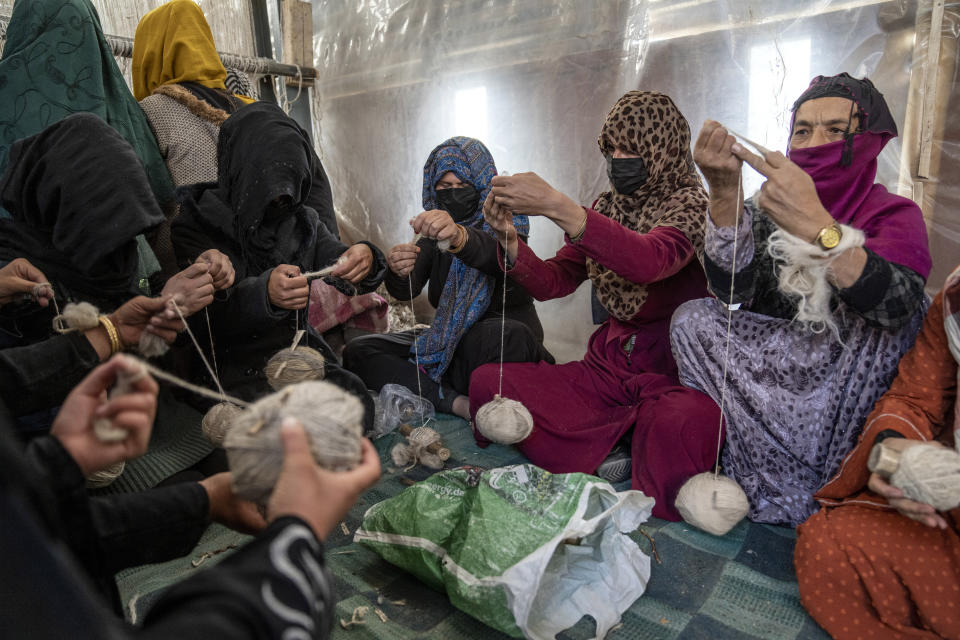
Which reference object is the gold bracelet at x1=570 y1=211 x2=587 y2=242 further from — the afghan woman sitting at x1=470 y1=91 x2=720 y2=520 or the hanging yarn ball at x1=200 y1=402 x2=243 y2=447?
the hanging yarn ball at x1=200 y1=402 x2=243 y2=447

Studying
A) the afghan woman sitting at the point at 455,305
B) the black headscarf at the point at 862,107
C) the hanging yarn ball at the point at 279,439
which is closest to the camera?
the hanging yarn ball at the point at 279,439

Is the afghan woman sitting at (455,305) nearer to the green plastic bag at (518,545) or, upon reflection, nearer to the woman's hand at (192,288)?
the woman's hand at (192,288)

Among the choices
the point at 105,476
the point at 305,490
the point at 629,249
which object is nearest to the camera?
the point at 305,490

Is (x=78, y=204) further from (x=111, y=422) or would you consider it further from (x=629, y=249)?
(x=629, y=249)

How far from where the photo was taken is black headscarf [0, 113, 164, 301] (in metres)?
1.66

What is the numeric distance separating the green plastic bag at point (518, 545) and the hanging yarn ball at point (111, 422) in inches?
35.3

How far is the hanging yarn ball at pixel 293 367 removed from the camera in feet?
6.57

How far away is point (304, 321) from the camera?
254 centimetres

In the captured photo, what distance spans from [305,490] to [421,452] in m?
1.68

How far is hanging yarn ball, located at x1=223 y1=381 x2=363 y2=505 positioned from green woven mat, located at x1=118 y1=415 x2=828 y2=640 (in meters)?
0.80

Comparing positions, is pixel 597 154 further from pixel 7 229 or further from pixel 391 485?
pixel 7 229

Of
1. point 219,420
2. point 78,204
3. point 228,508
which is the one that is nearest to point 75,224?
point 78,204

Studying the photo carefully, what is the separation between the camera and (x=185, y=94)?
2.87 m

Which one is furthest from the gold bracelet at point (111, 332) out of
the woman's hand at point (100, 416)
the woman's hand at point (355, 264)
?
the woman's hand at point (355, 264)
